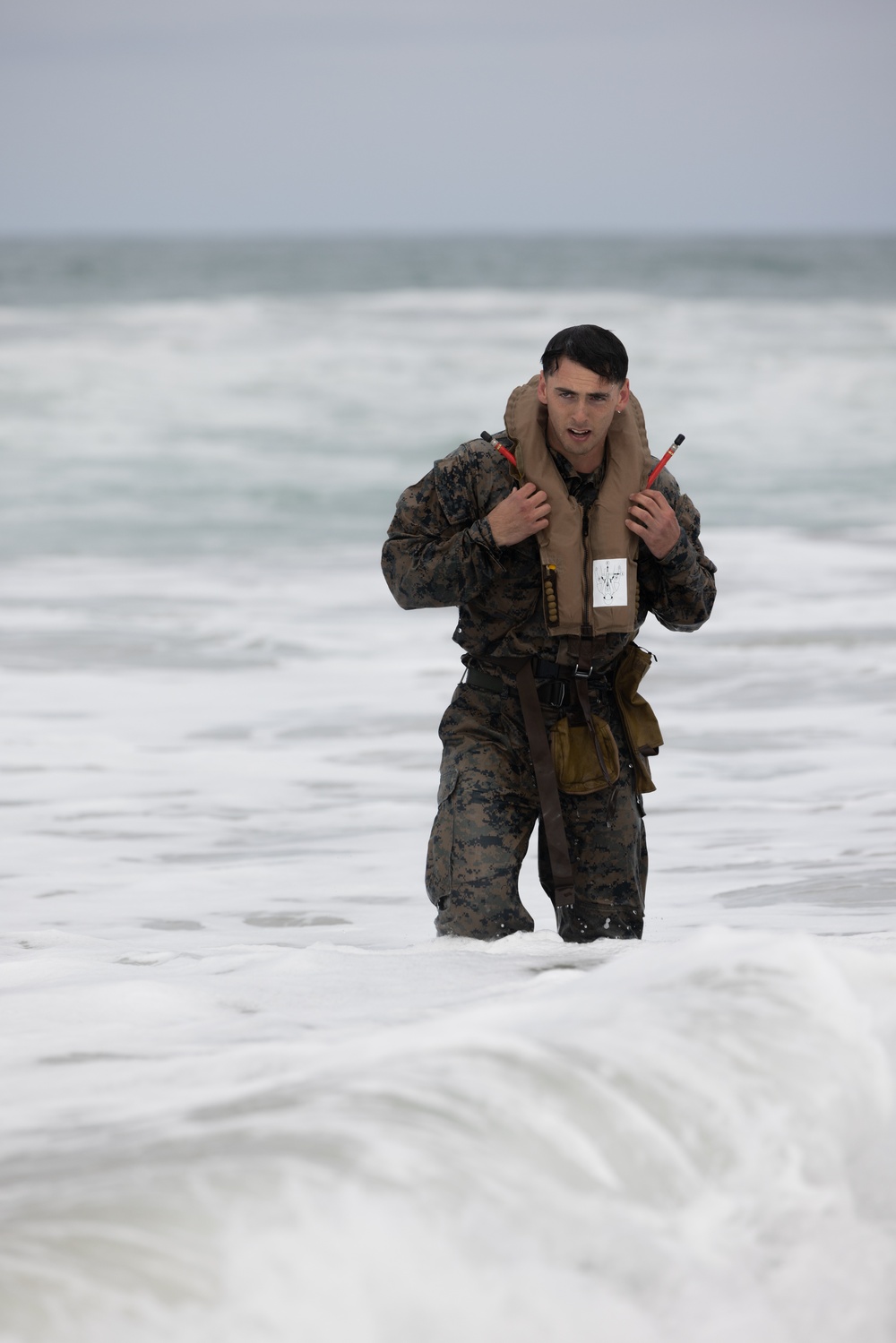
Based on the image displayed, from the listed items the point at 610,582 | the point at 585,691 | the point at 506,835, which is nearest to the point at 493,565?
the point at 610,582

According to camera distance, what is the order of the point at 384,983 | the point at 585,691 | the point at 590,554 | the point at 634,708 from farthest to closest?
the point at 634,708
the point at 585,691
the point at 590,554
the point at 384,983

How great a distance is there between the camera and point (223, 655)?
873 cm

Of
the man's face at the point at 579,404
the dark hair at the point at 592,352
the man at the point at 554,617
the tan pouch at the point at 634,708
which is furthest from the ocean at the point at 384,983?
the dark hair at the point at 592,352

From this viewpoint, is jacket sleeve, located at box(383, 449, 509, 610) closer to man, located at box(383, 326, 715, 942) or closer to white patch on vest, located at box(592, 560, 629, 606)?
man, located at box(383, 326, 715, 942)

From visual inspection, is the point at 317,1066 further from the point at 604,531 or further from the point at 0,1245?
the point at 604,531

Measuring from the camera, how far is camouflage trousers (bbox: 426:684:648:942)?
12.6ft

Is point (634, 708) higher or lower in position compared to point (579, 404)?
lower

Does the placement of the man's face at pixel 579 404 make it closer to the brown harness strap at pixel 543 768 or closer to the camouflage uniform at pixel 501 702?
the camouflage uniform at pixel 501 702

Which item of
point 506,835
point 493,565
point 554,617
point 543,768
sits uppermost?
point 493,565

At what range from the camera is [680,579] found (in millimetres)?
3785

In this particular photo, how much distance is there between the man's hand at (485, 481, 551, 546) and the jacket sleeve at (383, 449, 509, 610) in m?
0.03

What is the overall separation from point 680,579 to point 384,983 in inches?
48.5

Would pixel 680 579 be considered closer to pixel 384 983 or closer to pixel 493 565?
pixel 493 565

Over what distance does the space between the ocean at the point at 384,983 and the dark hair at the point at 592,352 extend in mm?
1294
